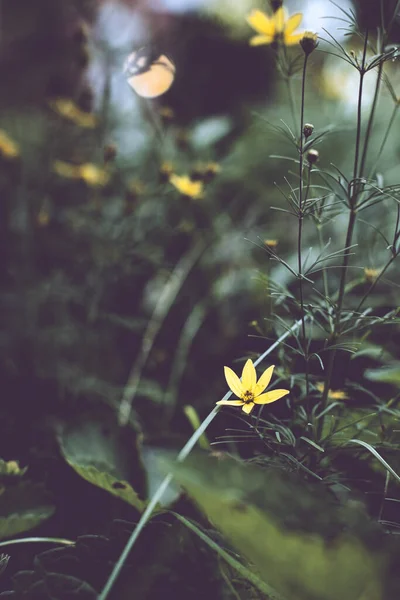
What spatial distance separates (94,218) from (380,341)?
56 cm

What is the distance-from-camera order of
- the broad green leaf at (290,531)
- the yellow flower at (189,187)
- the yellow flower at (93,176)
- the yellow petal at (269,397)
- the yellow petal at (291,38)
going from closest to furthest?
the broad green leaf at (290,531) < the yellow petal at (269,397) < the yellow petal at (291,38) < the yellow flower at (189,187) < the yellow flower at (93,176)

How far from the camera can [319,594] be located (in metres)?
0.34

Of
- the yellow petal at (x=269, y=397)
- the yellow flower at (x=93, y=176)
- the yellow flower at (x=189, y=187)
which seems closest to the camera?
the yellow petal at (x=269, y=397)

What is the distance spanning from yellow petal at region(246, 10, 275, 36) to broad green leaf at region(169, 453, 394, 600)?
52 centimetres

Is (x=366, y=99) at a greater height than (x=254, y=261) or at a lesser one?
greater

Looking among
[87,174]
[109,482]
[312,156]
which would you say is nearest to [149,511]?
[109,482]

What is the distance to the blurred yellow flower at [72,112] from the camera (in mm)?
973

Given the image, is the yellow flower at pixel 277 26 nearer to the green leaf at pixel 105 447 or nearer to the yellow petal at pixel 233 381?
the yellow petal at pixel 233 381

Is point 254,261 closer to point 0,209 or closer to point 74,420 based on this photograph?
point 74,420

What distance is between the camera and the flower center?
0.48 meters

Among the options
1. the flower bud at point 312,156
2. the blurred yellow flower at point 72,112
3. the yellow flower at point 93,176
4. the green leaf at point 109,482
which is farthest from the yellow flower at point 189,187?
the green leaf at point 109,482

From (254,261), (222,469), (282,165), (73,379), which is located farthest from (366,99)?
(222,469)

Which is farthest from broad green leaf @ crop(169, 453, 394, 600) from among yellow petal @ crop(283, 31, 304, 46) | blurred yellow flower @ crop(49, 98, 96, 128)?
blurred yellow flower @ crop(49, 98, 96, 128)

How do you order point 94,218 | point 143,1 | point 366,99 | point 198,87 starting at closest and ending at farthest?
1. point 94,218
2. point 366,99
3. point 198,87
4. point 143,1
